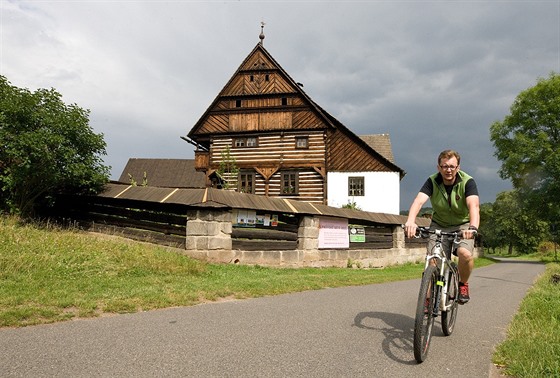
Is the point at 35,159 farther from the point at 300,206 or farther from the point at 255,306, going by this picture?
the point at 255,306

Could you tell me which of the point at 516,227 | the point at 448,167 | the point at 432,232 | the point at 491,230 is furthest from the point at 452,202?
the point at 491,230

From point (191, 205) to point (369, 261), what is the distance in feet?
27.1

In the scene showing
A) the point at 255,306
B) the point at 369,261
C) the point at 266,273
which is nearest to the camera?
the point at 255,306

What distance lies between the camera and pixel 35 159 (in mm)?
11500

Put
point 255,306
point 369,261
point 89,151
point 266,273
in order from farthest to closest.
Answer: point 369,261 → point 89,151 → point 266,273 → point 255,306

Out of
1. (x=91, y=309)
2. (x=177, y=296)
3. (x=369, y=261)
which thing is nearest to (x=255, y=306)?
(x=177, y=296)

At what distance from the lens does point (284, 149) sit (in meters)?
28.1

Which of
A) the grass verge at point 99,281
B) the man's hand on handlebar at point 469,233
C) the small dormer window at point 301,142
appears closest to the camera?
the man's hand on handlebar at point 469,233

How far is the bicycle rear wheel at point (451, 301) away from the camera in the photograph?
4391mm

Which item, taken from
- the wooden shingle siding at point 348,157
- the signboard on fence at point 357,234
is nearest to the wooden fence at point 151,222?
the signboard on fence at point 357,234

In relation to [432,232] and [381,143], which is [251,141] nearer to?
[381,143]

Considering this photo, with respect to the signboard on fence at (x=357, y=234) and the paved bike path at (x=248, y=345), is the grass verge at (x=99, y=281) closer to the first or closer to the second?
the paved bike path at (x=248, y=345)

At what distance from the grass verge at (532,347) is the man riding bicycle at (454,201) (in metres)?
0.67

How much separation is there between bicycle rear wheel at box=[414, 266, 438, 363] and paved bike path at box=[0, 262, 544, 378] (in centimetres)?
14
